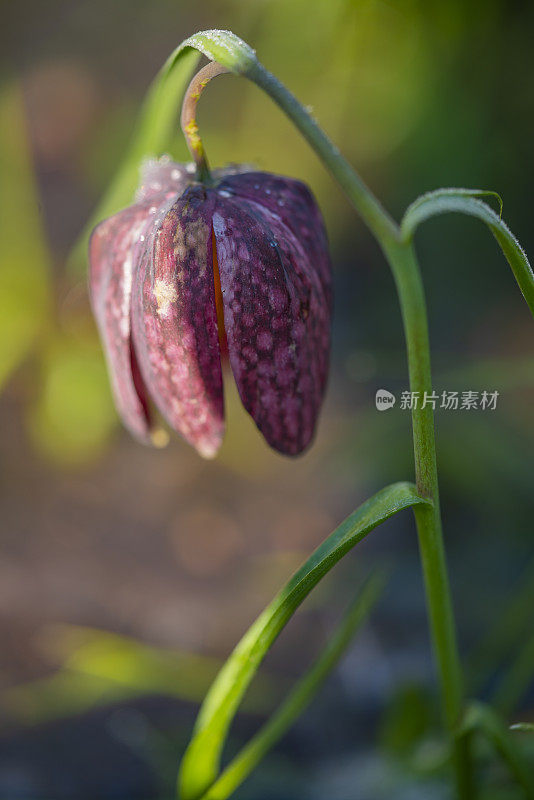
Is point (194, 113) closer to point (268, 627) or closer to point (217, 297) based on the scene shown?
point (217, 297)

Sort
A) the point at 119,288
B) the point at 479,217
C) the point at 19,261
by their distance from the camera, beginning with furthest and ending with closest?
1. the point at 19,261
2. the point at 119,288
3. the point at 479,217

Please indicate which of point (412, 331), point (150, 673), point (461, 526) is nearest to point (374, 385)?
point (461, 526)

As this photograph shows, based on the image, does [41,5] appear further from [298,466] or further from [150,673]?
[150,673]

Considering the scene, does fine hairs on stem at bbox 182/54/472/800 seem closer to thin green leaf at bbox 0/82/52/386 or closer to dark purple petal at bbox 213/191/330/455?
dark purple petal at bbox 213/191/330/455

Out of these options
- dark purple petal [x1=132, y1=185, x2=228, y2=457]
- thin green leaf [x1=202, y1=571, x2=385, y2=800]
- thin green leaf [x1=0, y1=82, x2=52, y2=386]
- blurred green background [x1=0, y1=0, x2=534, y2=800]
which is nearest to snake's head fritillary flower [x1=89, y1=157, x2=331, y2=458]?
dark purple petal [x1=132, y1=185, x2=228, y2=457]

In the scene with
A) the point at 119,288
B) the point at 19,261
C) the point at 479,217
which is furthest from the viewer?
the point at 19,261

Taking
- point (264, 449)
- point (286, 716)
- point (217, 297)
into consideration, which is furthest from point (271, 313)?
point (264, 449)
